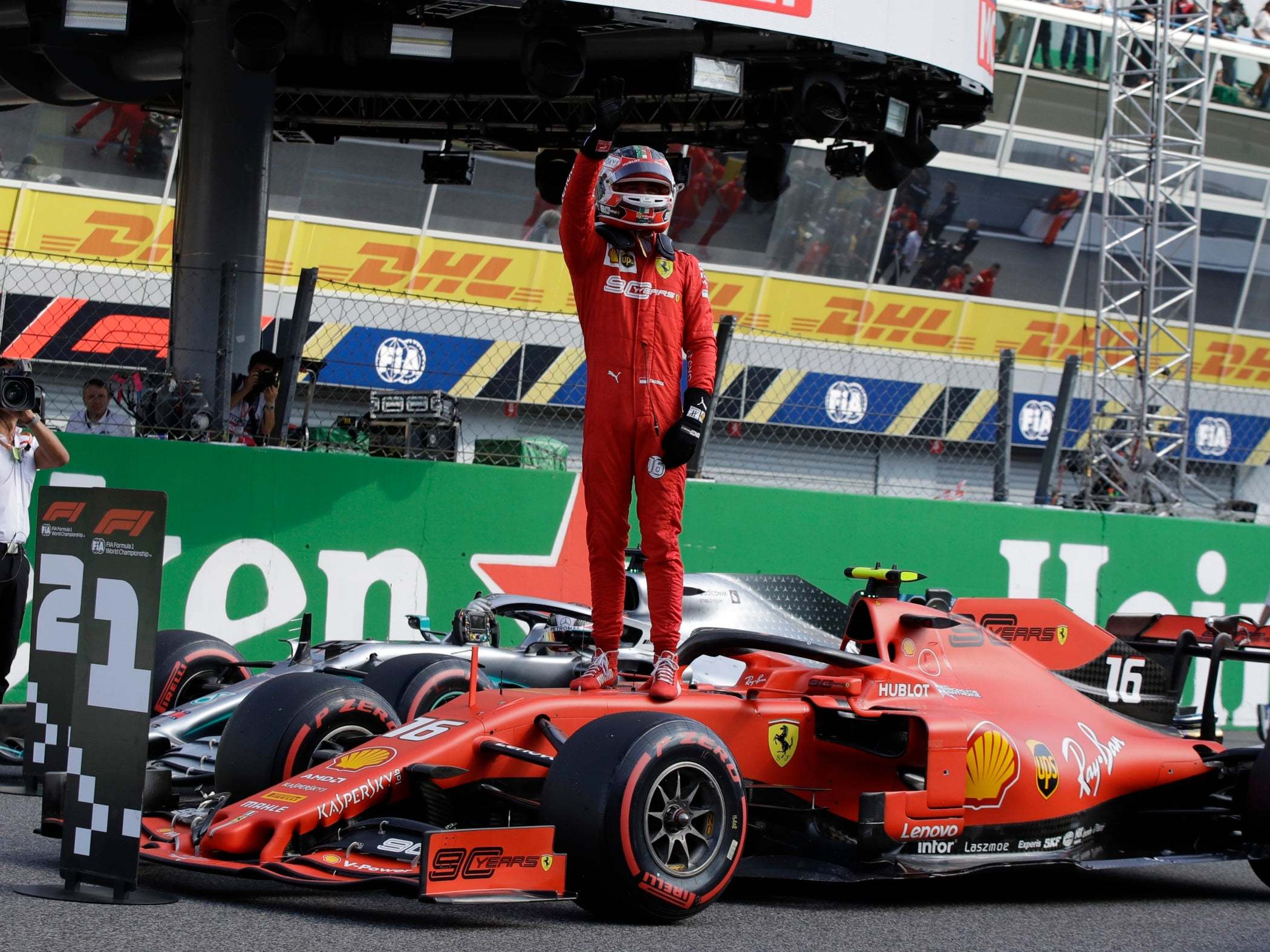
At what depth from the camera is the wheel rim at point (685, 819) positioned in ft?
15.5

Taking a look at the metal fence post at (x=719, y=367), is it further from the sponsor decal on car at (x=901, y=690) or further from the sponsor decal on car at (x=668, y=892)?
the sponsor decal on car at (x=668, y=892)

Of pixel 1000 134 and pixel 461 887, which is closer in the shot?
pixel 461 887

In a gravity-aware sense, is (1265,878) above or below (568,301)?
below

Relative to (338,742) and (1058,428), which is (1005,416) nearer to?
(1058,428)

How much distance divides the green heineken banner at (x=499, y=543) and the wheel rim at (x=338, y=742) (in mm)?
3382

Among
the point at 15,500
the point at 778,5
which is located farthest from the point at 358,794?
the point at 778,5

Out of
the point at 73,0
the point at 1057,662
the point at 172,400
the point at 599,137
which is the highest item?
the point at 73,0

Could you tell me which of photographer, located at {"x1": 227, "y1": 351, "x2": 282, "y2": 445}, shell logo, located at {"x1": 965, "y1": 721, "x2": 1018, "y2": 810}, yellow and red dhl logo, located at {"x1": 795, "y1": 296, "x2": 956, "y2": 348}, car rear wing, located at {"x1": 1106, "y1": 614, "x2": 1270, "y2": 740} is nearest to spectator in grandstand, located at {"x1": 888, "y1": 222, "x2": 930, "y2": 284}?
yellow and red dhl logo, located at {"x1": 795, "y1": 296, "x2": 956, "y2": 348}

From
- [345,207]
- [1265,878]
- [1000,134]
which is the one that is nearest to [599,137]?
[1265,878]

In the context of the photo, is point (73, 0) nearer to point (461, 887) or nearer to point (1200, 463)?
point (461, 887)

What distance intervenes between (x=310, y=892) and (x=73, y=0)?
6.58 metres

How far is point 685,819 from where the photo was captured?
4.77 meters

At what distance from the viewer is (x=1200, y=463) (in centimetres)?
2795

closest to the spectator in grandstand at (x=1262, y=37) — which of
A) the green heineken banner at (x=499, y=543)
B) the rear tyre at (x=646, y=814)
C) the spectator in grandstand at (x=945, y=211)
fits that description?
the spectator in grandstand at (x=945, y=211)
